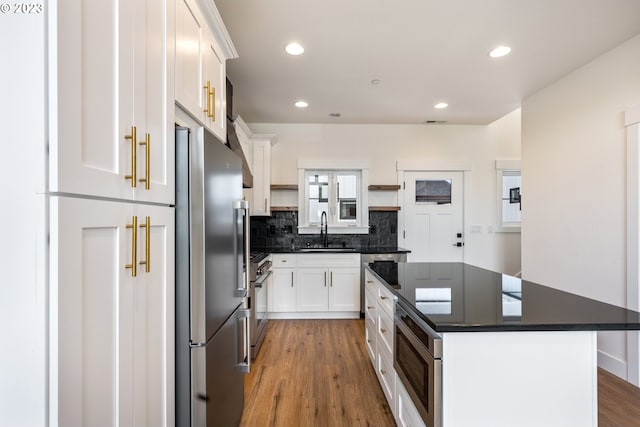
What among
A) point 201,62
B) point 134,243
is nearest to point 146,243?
point 134,243

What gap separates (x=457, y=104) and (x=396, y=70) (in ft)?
4.34

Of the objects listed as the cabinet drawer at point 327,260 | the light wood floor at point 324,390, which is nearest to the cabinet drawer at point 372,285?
the light wood floor at point 324,390

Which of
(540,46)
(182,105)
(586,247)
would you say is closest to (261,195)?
(182,105)

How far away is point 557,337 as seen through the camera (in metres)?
1.17

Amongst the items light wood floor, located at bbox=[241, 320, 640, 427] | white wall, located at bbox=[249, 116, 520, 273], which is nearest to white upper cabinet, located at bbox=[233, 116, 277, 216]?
white wall, located at bbox=[249, 116, 520, 273]

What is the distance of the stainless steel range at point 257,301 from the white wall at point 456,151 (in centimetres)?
210

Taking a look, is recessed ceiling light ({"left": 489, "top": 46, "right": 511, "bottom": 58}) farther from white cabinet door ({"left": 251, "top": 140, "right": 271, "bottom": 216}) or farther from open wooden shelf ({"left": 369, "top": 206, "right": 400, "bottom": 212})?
white cabinet door ({"left": 251, "top": 140, "right": 271, "bottom": 216})

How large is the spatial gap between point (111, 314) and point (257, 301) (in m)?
2.20

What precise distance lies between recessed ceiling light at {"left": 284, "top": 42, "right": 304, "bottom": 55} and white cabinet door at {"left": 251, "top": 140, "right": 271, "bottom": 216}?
1.60 metres

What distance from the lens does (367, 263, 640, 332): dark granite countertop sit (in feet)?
3.75

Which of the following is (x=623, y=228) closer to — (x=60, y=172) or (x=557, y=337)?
(x=557, y=337)

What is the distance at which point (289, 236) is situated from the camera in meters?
4.43

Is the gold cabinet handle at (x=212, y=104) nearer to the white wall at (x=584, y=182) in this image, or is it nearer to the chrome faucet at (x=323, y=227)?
the chrome faucet at (x=323, y=227)

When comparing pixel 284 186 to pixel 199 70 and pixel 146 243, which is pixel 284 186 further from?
pixel 146 243
